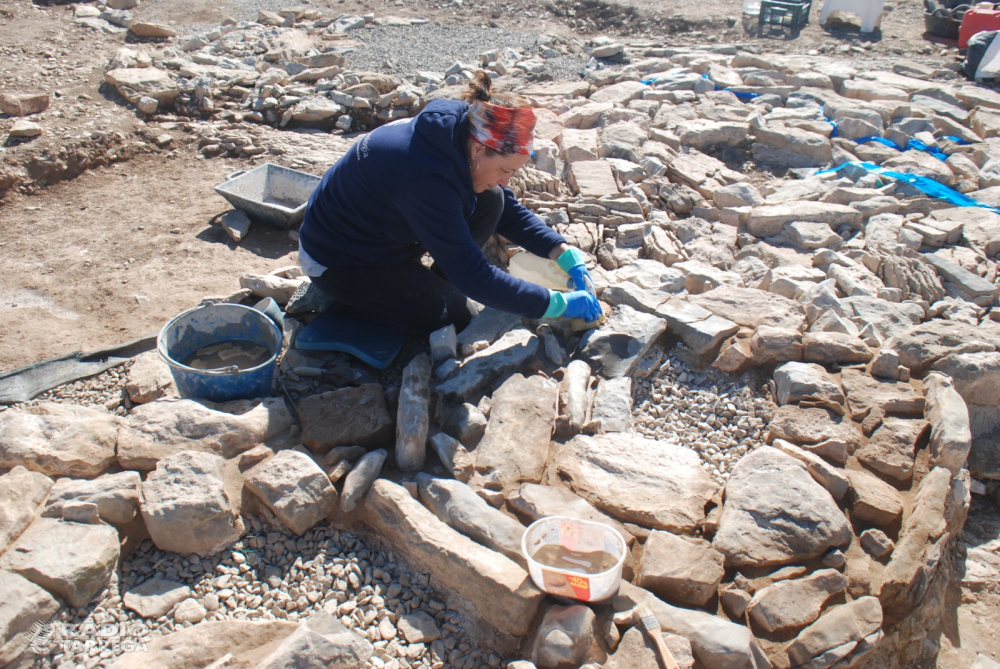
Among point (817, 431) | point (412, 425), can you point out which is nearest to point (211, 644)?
point (412, 425)

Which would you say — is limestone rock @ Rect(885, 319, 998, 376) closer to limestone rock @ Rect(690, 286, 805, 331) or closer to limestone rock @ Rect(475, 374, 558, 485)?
limestone rock @ Rect(690, 286, 805, 331)

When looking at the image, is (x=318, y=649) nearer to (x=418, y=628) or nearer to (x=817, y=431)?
(x=418, y=628)

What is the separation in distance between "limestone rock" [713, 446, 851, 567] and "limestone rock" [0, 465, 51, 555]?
2427 millimetres

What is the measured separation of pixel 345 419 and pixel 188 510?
0.71 meters

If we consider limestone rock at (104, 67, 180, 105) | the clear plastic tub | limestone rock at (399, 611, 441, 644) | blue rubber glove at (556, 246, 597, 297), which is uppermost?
limestone rock at (104, 67, 180, 105)

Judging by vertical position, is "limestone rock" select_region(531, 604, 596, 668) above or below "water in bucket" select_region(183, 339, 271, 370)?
below

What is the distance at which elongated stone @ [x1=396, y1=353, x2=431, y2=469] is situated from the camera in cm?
274

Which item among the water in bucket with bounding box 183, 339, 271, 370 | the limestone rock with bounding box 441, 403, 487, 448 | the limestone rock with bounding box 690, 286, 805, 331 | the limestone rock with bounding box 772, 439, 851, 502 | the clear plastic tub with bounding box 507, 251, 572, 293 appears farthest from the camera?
the clear plastic tub with bounding box 507, 251, 572, 293

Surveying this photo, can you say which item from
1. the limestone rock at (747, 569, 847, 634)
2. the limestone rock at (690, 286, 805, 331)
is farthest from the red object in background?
the limestone rock at (747, 569, 847, 634)

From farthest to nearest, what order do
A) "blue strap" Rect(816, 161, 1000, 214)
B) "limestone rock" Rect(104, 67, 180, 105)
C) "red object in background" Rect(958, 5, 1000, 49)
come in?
"red object in background" Rect(958, 5, 1000, 49) < "limestone rock" Rect(104, 67, 180, 105) < "blue strap" Rect(816, 161, 1000, 214)

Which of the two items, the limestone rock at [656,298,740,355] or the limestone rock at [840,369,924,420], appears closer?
the limestone rock at [840,369,924,420]

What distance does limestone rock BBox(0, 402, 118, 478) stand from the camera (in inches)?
99.1

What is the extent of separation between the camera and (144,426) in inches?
106

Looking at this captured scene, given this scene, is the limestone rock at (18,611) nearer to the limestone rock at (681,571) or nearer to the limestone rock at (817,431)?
the limestone rock at (681,571)
